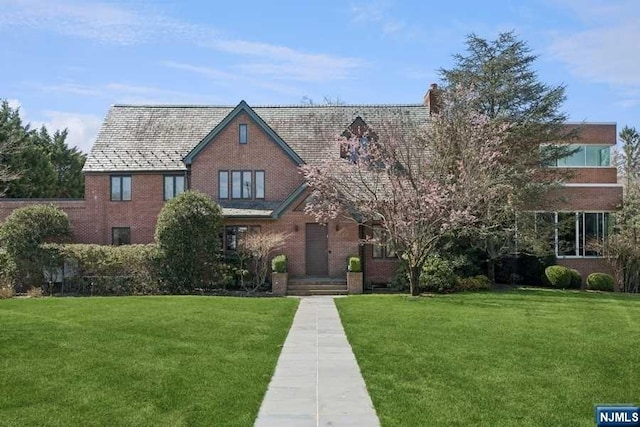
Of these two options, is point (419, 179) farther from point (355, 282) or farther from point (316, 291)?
point (316, 291)

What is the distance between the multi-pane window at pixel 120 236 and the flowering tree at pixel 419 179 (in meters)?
9.07

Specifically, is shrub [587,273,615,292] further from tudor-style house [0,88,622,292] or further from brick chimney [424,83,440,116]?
brick chimney [424,83,440,116]

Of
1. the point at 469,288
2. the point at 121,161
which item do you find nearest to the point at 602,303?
the point at 469,288

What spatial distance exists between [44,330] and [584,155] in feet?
90.2

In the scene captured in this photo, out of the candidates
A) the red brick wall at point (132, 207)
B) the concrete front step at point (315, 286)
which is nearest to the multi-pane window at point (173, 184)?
the red brick wall at point (132, 207)

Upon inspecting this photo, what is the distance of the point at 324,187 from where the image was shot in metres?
25.8

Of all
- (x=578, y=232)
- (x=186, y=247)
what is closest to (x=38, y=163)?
(x=186, y=247)

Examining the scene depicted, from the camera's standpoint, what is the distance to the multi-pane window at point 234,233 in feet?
90.9

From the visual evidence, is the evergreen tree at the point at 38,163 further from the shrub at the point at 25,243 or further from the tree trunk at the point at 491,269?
the tree trunk at the point at 491,269

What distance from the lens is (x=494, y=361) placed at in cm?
1060

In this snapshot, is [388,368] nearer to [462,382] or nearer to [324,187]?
[462,382]

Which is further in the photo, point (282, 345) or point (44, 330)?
point (44, 330)

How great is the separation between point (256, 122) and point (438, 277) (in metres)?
11.0

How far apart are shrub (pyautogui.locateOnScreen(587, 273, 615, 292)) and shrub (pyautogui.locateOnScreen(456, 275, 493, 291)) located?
5026mm
